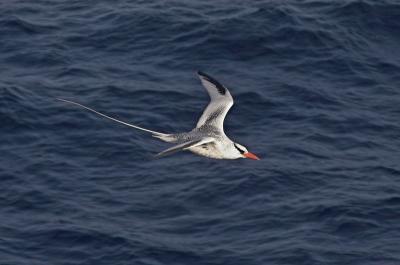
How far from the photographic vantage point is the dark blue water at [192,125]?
31828mm

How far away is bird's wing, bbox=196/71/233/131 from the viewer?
1211 inches

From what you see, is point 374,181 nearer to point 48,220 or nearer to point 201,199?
point 201,199

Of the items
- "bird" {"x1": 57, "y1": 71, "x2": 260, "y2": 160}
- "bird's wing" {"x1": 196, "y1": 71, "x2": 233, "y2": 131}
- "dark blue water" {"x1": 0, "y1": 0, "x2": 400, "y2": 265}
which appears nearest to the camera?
"bird" {"x1": 57, "y1": 71, "x2": 260, "y2": 160}

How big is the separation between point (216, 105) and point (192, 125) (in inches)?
191

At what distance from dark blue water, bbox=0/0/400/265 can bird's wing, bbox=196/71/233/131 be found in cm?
296

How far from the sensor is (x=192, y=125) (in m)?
36.2

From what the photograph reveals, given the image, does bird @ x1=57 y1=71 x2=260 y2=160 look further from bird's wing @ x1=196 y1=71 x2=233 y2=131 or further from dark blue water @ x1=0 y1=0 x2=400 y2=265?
dark blue water @ x1=0 y1=0 x2=400 y2=265

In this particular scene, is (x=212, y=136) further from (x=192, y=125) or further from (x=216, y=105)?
(x=192, y=125)

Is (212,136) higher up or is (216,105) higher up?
(216,105)

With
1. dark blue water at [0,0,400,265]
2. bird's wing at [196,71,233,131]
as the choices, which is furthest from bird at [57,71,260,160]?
dark blue water at [0,0,400,265]

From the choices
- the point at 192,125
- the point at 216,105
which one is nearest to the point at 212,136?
the point at 216,105

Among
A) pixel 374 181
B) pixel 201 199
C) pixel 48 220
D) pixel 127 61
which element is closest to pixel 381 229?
pixel 374 181

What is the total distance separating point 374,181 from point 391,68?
21.2 ft

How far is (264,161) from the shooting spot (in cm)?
3494
